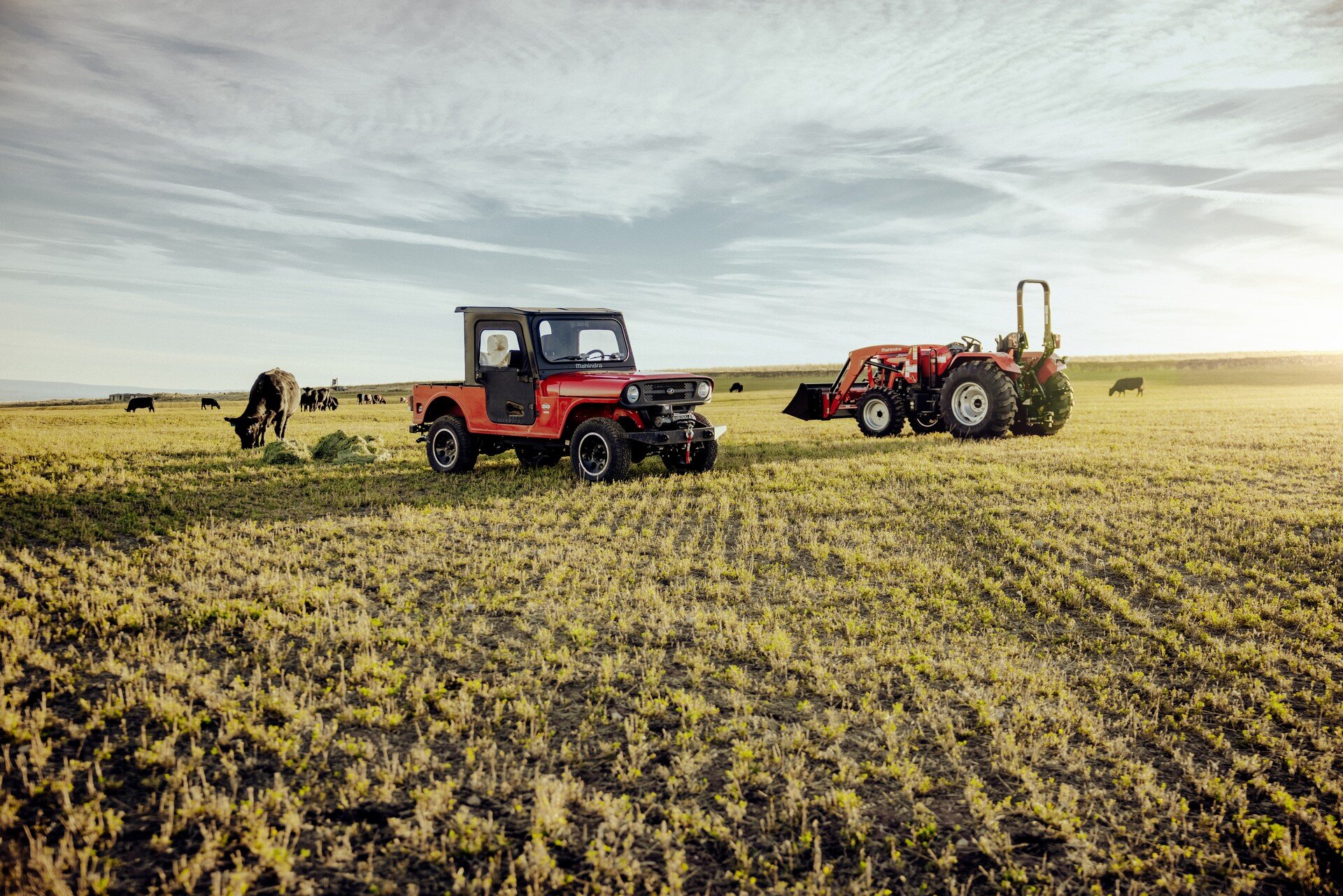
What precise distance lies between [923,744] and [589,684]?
2218 mm

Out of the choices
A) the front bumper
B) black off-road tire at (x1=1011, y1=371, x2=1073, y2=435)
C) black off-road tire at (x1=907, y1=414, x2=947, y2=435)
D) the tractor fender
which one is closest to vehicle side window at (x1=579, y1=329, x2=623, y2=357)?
the front bumper

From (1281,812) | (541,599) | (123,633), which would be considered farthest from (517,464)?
(1281,812)

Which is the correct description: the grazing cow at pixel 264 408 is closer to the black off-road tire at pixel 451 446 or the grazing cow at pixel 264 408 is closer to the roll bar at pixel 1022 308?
the black off-road tire at pixel 451 446

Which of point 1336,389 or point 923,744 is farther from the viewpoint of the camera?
point 1336,389

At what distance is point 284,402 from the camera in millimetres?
20922

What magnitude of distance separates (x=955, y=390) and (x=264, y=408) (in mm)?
16606

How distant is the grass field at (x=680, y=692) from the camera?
387cm

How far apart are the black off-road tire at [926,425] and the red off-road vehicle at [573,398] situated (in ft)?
22.4

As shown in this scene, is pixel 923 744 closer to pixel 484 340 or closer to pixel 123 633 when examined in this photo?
pixel 123 633

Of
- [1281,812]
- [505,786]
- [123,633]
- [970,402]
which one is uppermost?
[970,402]

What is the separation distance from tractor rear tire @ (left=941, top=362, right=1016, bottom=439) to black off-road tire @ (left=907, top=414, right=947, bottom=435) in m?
1.22

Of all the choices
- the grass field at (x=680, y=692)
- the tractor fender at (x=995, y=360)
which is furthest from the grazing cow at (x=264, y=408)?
the tractor fender at (x=995, y=360)

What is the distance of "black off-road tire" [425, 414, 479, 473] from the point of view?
1397cm

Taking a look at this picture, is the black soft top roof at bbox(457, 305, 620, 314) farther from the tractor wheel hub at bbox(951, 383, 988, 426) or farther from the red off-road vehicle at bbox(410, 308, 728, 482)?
the tractor wheel hub at bbox(951, 383, 988, 426)
